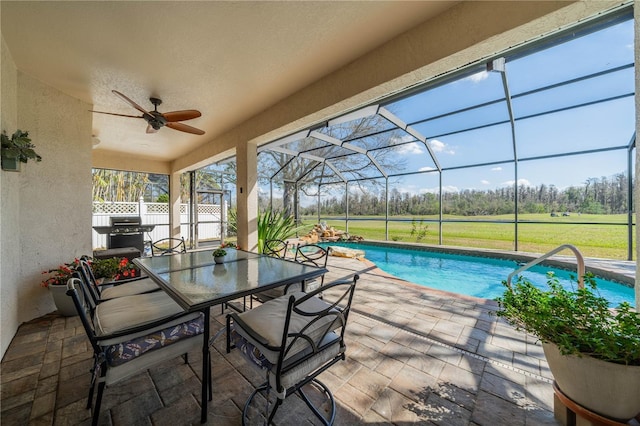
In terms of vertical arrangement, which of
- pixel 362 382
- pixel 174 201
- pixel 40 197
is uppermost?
pixel 174 201

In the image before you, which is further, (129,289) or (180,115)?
(180,115)

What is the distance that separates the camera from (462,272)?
19.1ft

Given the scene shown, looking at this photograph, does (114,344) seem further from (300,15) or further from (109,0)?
(300,15)

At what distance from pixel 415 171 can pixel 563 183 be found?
11.3 feet

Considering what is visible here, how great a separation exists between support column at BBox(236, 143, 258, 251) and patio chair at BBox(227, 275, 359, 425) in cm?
278

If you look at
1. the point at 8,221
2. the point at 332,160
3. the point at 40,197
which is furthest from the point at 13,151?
the point at 332,160

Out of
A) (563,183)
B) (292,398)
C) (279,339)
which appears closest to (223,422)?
(292,398)

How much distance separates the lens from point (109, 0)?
1.69 meters

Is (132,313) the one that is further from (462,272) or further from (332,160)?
(332,160)

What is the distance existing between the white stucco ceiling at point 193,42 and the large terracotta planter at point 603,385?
244 cm

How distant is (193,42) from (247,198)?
7.71ft

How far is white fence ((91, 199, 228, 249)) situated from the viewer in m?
7.19

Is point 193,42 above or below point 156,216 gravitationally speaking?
above

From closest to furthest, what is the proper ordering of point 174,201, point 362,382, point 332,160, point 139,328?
point 139,328, point 362,382, point 174,201, point 332,160
